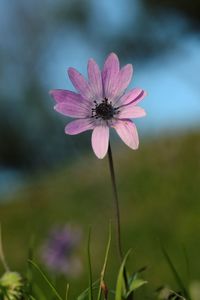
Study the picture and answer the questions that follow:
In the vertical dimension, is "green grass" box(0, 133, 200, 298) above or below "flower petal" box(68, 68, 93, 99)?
below

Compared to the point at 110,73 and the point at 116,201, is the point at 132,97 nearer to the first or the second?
the point at 110,73

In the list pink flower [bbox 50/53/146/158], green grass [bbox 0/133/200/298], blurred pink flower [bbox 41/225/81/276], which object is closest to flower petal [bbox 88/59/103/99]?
pink flower [bbox 50/53/146/158]

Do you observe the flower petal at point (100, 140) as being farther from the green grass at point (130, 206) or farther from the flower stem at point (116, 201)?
the green grass at point (130, 206)

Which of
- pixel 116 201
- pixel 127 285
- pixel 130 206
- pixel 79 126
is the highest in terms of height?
pixel 79 126

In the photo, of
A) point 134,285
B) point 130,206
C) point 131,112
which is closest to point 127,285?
point 134,285

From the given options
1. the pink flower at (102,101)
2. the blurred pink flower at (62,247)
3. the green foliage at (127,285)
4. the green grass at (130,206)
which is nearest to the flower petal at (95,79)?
the pink flower at (102,101)

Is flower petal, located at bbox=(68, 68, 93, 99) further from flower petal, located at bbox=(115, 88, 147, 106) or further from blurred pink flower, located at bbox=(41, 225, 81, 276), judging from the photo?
blurred pink flower, located at bbox=(41, 225, 81, 276)


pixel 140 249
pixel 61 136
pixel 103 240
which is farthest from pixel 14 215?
pixel 61 136
